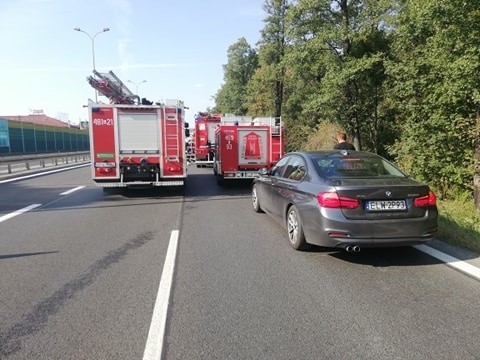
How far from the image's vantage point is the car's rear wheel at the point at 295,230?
238 inches

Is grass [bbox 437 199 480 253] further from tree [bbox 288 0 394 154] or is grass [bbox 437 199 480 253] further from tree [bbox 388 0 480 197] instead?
tree [bbox 288 0 394 154]

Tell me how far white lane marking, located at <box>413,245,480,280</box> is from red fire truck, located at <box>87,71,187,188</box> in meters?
7.77

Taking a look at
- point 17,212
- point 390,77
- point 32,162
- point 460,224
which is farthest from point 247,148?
point 32,162

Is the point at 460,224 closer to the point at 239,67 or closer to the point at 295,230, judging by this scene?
the point at 295,230

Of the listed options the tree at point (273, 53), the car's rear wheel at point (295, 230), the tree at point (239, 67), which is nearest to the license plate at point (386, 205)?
the car's rear wheel at point (295, 230)

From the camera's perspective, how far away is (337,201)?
5422mm

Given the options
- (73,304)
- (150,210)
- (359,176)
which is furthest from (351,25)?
(73,304)

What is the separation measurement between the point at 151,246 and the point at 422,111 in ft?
24.3

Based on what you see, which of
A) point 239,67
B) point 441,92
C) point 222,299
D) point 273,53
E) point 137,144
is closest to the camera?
point 222,299

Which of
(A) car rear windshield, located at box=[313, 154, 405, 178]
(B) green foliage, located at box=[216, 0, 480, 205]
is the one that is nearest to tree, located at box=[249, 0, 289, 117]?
(B) green foliage, located at box=[216, 0, 480, 205]

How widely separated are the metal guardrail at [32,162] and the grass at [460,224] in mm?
21250

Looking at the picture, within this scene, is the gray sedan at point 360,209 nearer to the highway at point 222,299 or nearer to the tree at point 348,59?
the highway at point 222,299

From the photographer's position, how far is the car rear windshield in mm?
6129

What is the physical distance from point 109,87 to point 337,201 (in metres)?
14.9
